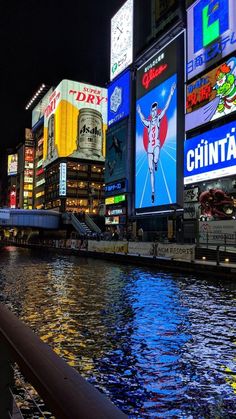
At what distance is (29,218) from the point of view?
7812 centimetres

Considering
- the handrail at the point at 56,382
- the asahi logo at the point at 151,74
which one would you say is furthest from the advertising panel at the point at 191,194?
the handrail at the point at 56,382

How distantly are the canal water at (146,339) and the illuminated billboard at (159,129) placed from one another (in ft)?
145

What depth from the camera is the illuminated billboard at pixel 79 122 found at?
12762 cm

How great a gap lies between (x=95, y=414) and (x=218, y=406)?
167 inches

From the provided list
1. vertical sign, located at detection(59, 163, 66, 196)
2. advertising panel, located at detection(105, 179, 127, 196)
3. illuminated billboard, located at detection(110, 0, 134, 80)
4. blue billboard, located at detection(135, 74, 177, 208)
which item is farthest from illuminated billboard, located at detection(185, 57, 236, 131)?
vertical sign, located at detection(59, 163, 66, 196)

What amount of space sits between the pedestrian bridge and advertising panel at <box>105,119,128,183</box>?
542 inches

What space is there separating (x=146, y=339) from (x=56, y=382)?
23.8 feet

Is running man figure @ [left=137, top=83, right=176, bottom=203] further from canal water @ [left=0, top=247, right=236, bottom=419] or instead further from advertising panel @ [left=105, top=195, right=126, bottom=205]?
canal water @ [left=0, top=247, right=236, bottom=419]

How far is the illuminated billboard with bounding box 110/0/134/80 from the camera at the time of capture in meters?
83.4

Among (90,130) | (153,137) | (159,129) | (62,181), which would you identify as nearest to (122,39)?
(153,137)

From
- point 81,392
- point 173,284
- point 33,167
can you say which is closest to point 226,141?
point 173,284

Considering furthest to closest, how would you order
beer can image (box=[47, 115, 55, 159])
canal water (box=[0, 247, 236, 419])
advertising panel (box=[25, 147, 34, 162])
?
advertising panel (box=[25, 147, 34, 162]) < beer can image (box=[47, 115, 55, 159]) < canal water (box=[0, 247, 236, 419])

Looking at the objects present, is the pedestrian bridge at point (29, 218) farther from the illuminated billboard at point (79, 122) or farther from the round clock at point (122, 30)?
the illuminated billboard at point (79, 122)

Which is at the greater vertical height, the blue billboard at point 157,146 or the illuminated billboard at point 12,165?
the illuminated billboard at point 12,165
